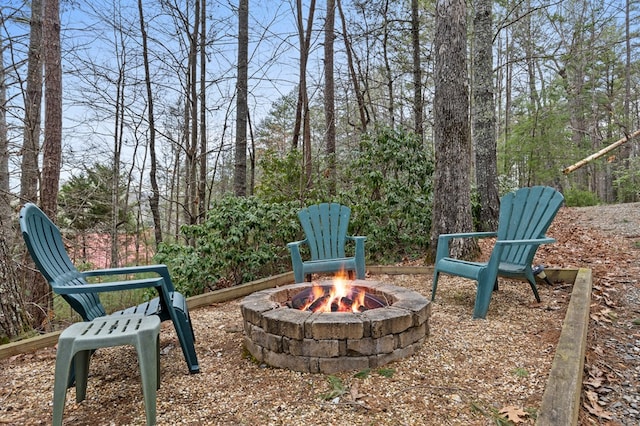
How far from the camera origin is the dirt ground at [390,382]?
1447 mm

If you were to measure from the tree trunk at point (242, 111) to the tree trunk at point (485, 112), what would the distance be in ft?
11.1

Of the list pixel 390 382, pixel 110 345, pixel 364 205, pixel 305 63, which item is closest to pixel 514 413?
pixel 390 382

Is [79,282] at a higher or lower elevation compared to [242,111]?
lower

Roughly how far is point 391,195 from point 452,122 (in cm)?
123

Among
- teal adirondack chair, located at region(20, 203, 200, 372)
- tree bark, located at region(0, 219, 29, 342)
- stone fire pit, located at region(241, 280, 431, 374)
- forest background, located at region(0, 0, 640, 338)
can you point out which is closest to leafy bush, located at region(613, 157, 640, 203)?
forest background, located at region(0, 0, 640, 338)

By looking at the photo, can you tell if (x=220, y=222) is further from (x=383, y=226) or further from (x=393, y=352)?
(x=393, y=352)

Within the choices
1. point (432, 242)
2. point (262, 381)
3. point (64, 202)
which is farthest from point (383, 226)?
point (64, 202)

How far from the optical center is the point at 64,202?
478 centimetres

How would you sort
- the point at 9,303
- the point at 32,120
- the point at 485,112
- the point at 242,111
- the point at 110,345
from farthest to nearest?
the point at 242,111, the point at 485,112, the point at 32,120, the point at 9,303, the point at 110,345

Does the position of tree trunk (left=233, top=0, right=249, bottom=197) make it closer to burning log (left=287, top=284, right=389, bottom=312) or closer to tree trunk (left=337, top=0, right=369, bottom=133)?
tree trunk (left=337, top=0, right=369, bottom=133)

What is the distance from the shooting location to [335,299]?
2.28m

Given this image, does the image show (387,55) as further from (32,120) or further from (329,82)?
(32,120)

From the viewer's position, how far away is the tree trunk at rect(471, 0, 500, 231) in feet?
16.6

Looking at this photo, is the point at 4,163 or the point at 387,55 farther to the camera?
the point at 387,55
